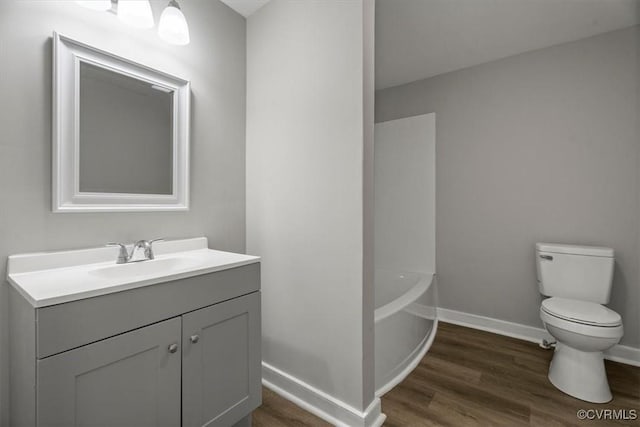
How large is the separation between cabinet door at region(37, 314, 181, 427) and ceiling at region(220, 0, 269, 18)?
1.85m

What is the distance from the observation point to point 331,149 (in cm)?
145

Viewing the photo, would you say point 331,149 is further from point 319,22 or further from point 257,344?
point 257,344

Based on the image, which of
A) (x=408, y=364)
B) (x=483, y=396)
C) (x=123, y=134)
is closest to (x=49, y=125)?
(x=123, y=134)

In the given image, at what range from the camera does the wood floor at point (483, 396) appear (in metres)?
1.46

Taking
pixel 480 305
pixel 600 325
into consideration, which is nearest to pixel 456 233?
pixel 480 305

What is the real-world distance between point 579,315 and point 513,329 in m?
0.81

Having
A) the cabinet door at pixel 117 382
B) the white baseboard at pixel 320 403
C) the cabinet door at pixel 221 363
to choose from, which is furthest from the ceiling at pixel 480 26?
the white baseboard at pixel 320 403

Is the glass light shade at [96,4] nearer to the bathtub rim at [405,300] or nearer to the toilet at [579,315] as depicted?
the bathtub rim at [405,300]

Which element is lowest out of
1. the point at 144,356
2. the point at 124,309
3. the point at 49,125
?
the point at 144,356

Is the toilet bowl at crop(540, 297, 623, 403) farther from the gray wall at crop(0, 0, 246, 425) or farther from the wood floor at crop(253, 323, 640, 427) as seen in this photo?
the gray wall at crop(0, 0, 246, 425)

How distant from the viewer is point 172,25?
136cm

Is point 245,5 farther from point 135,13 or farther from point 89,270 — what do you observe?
point 89,270

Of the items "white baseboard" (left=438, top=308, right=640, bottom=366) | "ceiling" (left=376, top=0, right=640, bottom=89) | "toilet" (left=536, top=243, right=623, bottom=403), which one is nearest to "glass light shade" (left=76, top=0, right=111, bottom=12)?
"ceiling" (left=376, top=0, right=640, bottom=89)

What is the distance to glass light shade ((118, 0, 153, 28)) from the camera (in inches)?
48.3
